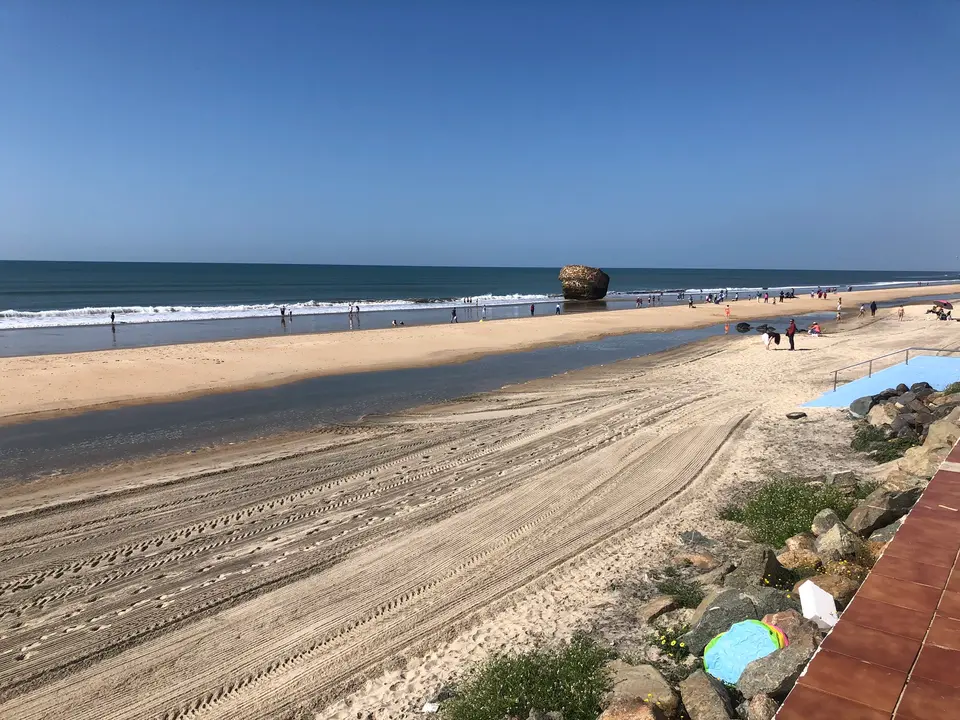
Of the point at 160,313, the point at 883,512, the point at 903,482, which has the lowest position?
the point at 883,512

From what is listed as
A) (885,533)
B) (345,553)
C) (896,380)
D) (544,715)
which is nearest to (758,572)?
(885,533)

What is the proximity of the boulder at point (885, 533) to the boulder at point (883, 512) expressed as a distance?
10 cm

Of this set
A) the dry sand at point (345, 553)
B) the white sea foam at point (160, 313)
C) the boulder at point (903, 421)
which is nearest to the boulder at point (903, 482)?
the dry sand at point (345, 553)

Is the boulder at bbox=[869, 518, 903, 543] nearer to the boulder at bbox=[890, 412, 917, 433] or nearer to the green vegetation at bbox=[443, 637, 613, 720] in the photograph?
the green vegetation at bbox=[443, 637, 613, 720]

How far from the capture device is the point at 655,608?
18.6ft

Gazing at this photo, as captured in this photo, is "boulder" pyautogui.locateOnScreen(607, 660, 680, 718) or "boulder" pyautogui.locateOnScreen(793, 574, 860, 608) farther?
"boulder" pyautogui.locateOnScreen(793, 574, 860, 608)

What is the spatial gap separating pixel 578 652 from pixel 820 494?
4344 mm

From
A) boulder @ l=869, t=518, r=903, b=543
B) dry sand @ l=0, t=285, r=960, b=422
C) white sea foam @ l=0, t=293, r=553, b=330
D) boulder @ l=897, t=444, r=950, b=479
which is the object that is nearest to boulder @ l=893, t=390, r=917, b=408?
boulder @ l=897, t=444, r=950, b=479

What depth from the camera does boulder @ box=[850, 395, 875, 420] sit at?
39.8 feet

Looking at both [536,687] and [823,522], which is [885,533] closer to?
[823,522]

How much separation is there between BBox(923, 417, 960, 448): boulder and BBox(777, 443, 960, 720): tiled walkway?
13.7ft

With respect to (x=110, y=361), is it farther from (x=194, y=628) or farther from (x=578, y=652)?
(x=578, y=652)

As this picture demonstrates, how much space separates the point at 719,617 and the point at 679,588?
129 centimetres

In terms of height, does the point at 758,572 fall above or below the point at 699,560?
above
